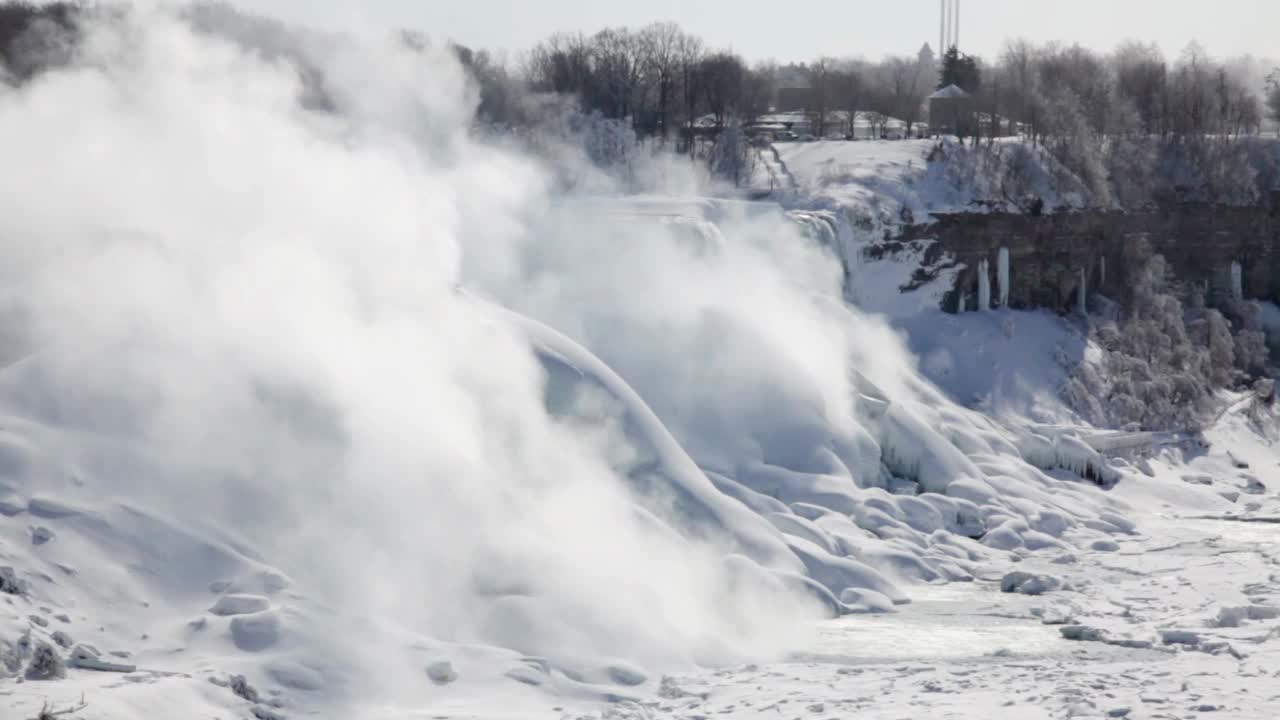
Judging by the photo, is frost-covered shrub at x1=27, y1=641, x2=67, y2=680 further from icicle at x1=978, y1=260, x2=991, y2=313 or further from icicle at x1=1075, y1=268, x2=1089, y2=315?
icicle at x1=1075, y1=268, x2=1089, y2=315

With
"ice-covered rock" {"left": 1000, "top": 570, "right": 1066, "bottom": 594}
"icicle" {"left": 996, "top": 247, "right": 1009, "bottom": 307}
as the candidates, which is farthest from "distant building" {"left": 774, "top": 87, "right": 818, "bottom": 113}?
"ice-covered rock" {"left": 1000, "top": 570, "right": 1066, "bottom": 594}

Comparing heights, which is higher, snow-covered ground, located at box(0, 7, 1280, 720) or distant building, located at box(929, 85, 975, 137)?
distant building, located at box(929, 85, 975, 137)

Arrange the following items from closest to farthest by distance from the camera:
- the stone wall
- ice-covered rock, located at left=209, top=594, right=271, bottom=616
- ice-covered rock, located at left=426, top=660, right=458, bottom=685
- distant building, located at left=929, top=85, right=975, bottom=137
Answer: ice-covered rock, located at left=209, top=594, right=271, bottom=616, ice-covered rock, located at left=426, top=660, right=458, bottom=685, the stone wall, distant building, located at left=929, top=85, right=975, bottom=137

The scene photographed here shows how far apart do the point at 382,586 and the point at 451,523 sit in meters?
1.37

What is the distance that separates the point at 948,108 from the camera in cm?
5719

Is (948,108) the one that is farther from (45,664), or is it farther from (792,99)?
(45,664)

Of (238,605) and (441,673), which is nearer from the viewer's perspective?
(238,605)

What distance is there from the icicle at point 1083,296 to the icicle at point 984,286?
7.74 ft

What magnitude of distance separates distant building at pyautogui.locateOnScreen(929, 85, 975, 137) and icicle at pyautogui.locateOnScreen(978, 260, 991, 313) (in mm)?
17153

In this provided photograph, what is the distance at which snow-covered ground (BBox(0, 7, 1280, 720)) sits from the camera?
14.1 metres

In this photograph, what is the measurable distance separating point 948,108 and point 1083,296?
64.9 ft

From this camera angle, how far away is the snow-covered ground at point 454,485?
14.1 m

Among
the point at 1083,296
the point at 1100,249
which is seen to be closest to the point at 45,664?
the point at 1083,296

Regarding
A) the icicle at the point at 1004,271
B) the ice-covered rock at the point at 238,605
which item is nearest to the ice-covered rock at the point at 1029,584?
the ice-covered rock at the point at 238,605
